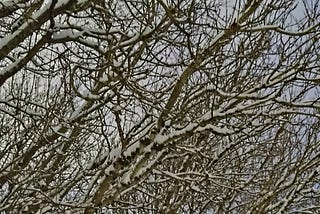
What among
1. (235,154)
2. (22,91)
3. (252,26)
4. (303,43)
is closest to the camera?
(252,26)

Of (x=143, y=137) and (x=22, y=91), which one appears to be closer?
(x=143, y=137)

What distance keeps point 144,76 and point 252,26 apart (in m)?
1.42

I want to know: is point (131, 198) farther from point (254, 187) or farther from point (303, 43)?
point (303, 43)

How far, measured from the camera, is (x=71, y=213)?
18.2 feet

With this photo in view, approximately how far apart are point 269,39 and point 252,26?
117 cm

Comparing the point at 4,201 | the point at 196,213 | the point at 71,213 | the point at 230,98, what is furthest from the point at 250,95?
the point at 196,213

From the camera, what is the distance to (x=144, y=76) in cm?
613

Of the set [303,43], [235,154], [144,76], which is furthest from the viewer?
[235,154]

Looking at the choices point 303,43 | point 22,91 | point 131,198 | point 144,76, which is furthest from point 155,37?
point 131,198

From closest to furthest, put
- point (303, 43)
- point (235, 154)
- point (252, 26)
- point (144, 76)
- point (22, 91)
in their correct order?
point (252, 26)
point (303, 43)
point (144, 76)
point (22, 91)
point (235, 154)

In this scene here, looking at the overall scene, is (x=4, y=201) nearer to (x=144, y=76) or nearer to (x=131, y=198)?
(x=144, y=76)

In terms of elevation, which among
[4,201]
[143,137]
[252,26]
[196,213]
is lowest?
[4,201]

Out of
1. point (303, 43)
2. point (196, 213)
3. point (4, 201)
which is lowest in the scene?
point (4, 201)

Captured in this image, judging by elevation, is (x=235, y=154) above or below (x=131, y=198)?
above
